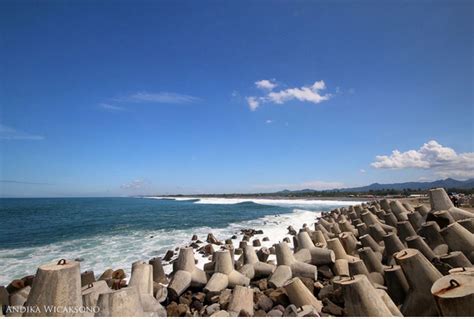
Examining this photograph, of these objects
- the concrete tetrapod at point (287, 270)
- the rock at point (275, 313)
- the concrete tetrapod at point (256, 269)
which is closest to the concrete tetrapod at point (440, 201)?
the concrete tetrapod at point (287, 270)

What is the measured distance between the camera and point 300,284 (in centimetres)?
574

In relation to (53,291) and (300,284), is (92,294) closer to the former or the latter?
(53,291)

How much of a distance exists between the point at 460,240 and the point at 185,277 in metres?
6.36

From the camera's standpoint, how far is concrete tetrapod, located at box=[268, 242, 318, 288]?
7.12m

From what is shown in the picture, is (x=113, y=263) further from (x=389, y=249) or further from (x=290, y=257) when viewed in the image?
(x=389, y=249)

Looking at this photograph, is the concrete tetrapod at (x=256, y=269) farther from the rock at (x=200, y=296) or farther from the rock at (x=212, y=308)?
the rock at (x=212, y=308)

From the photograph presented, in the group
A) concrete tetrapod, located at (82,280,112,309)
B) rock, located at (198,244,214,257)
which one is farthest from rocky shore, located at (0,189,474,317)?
rock, located at (198,244,214,257)

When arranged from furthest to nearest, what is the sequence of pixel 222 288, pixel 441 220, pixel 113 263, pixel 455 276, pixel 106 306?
pixel 113 263
pixel 441 220
pixel 222 288
pixel 106 306
pixel 455 276

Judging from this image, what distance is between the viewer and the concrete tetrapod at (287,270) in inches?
280

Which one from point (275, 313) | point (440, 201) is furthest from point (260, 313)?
point (440, 201)

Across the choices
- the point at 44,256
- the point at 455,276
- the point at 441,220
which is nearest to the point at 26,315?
the point at 455,276

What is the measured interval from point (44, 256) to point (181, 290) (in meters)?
11.3

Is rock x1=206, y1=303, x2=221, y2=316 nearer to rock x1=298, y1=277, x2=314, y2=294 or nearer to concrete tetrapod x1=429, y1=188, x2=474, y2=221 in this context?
rock x1=298, y1=277, x2=314, y2=294

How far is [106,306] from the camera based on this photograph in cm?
359
